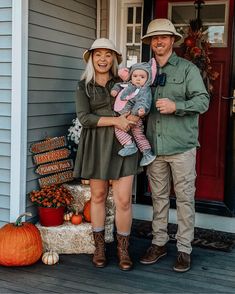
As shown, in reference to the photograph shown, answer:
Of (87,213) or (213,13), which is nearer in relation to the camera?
(87,213)

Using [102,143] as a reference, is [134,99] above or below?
above

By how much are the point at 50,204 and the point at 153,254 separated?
2.83 feet

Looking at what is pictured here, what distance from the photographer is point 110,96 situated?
11.1ft

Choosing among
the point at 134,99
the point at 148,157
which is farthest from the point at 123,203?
the point at 134,99

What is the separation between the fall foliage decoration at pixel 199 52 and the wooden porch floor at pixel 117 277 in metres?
1.52

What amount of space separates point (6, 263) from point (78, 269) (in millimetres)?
505

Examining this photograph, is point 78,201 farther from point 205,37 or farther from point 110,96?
point 205,37

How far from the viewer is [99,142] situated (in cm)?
336

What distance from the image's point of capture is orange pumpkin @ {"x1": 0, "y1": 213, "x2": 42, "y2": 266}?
133 inches

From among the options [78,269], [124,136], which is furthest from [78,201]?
[124,136]

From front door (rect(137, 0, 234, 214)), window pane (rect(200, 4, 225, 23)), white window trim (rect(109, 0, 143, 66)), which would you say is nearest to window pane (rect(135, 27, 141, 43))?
white window trim (rect(109, 0, 143, 66))

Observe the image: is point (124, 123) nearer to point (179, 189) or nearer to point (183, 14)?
point (179, 189)

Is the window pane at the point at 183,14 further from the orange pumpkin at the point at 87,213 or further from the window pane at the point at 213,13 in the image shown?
the orange pumpkin at the point at 87,213

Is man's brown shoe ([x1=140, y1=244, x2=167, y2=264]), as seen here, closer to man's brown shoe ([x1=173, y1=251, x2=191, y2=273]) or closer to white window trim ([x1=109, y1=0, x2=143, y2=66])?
man's brown shoe ([x1=173, y1=251, x2=191, y2=273])
